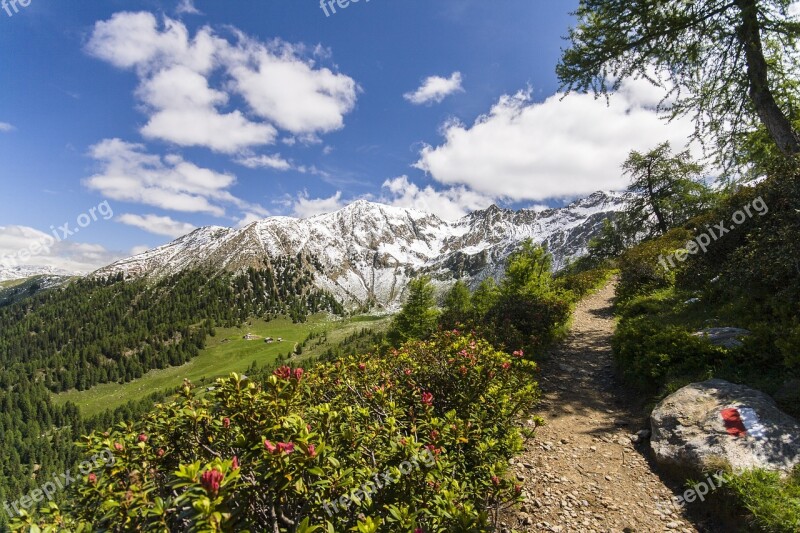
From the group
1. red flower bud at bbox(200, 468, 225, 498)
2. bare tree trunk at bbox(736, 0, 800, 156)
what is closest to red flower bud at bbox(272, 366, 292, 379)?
red flower bud at bbox(200, 468, 225, 498)

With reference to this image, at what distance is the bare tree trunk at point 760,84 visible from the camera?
1232cm

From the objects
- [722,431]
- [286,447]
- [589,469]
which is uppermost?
[286,447]

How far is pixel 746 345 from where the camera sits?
9.09 m

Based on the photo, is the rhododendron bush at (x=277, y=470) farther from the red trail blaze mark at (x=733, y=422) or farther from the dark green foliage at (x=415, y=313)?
the dark green foliage at (x=415, y=313)

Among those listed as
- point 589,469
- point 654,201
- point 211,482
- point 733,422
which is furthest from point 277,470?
point 654,201

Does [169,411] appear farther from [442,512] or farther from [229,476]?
[442,512]

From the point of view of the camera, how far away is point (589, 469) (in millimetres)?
7824

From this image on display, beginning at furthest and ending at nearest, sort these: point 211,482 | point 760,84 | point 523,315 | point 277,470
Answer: point 523,315 → point 760,84 → point 277,470 → point 211,482

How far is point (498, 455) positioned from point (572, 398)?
6.39m

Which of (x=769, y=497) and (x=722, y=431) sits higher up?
(x=722, y=431)

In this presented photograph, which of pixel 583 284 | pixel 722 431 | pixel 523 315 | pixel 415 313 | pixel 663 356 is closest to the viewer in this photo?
pixel 722 431

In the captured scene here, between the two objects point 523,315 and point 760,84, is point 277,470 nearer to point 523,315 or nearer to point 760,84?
point 523,315

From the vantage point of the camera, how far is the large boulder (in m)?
6.37

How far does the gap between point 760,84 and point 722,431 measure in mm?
13231
